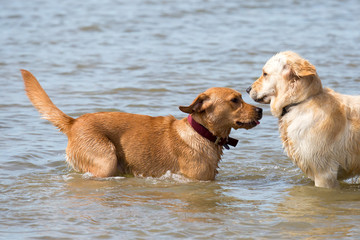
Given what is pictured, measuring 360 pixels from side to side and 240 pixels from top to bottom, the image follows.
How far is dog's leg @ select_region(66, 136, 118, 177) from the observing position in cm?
646

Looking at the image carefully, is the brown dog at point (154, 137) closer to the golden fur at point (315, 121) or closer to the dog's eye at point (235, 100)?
the dog's eye at point (235, 100)

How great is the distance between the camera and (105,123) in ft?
21.9

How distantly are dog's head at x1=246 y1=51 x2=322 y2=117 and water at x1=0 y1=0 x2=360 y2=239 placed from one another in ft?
3.10

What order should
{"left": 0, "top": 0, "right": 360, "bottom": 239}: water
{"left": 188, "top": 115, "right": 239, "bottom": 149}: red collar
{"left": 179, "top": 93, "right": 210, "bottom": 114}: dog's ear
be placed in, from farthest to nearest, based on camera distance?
{"left": 188, "top": 115, "right": 239, "bottom": 149}: red collar
{"left": 179, "top": 93, "right": 210, "bottom": 114}: dog's ear
{"left": 0, "top": 0, "right": 360, "bottom": 239}: water

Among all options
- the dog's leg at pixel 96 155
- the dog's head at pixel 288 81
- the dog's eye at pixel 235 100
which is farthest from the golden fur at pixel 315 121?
the dog's leg at pixel 96 155

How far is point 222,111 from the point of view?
6.48 metres

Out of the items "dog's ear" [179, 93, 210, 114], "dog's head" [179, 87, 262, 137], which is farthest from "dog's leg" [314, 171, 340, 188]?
"dog's ear" [179, 93, 210, 114]

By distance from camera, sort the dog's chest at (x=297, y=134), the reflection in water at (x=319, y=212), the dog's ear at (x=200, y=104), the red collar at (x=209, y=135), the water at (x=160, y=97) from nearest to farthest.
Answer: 1. the reflection in water at (x=319, y=212)
2. the water at (x=160, y=97)
3. the dog's chest at (x=297, y=134)
4. the dog's ear at (x=200, y=104)
5. the red collar at (x=209, y=135)

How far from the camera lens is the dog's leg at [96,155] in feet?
21.2

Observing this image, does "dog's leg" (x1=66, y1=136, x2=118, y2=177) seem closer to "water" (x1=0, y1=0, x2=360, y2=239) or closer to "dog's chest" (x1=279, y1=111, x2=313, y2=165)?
"water" (x1=0, y1=0, x2=360, y2=239)

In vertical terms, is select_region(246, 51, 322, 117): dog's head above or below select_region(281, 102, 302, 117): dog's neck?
above

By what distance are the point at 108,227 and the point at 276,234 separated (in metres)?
1.36

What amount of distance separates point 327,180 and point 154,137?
1835 millimetres

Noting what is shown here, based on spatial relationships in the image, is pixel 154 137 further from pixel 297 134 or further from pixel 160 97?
pixel 160 97
